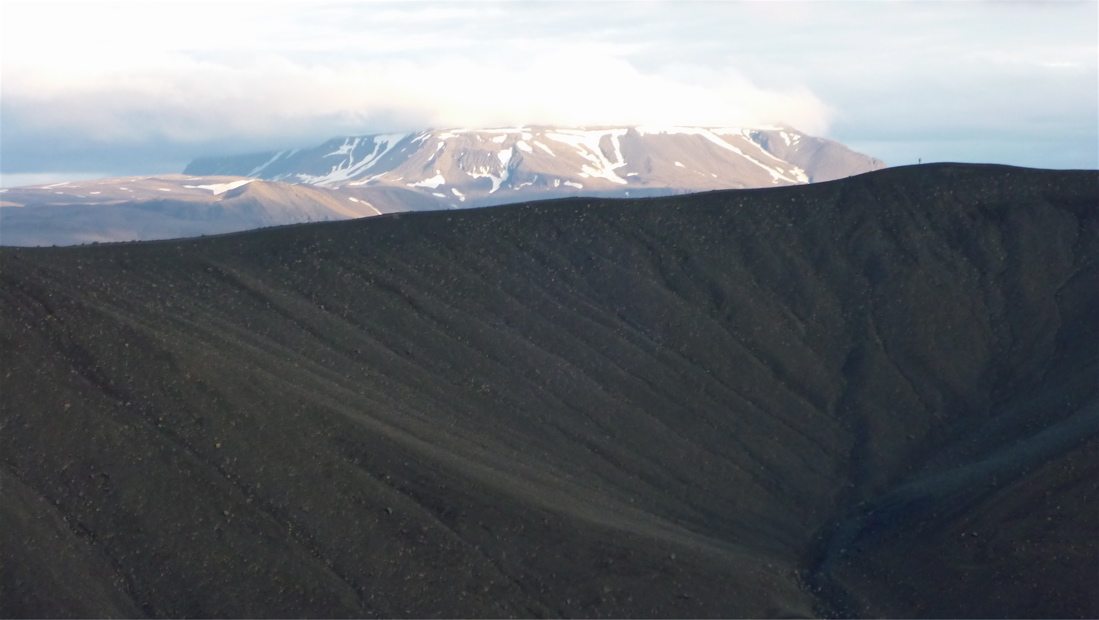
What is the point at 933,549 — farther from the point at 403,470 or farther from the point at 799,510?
the point at 403,470

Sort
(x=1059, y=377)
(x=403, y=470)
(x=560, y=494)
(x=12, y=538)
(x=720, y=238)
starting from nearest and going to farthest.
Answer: (x=12, y=538) < (x=403, y=470) < (x=560, y=494) < (x=1059, y=377) < (x=720, y=238)

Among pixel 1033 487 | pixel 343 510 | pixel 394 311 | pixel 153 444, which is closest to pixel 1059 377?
pixel 1033 487

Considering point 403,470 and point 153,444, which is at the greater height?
point 153,444

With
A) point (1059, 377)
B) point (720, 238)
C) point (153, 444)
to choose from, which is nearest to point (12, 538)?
point (153, 444)

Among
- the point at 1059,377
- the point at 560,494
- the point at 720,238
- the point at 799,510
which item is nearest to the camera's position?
the point at 560,494

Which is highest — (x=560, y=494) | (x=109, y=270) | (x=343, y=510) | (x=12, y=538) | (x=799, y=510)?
(x=109, y=270)

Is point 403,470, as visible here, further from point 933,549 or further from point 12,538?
point 933,549

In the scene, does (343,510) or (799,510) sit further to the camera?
(799,510)

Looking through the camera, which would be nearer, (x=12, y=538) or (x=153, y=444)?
(x=12, y=538)
